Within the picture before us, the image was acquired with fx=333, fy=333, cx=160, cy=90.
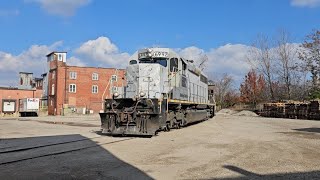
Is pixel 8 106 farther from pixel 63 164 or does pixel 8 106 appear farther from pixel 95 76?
pixel 63 164

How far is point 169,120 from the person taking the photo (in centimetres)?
1582

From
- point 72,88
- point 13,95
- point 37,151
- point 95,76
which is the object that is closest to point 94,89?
point 95,76

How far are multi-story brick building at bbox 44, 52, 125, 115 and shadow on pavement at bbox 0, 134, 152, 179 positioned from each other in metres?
46.1

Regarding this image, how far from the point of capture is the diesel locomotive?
44.7 feet

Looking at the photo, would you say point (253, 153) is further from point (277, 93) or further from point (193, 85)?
point (277, 93)

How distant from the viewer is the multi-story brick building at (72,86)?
5691 cm

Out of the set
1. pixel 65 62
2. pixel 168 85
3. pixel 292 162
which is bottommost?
pixel 292 162

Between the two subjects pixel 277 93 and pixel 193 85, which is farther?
pixel 277 93

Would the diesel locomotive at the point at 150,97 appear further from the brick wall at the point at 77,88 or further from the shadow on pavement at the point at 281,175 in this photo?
the brick wall at the point at 77,88

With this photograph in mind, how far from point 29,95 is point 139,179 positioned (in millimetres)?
61416

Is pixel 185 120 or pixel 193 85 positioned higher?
pixel 193 85

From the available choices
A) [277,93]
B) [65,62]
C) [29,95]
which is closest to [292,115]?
[277,93]

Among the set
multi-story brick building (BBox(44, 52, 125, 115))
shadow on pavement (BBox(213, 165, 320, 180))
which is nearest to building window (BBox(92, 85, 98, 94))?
multi-story brick building (BBox(44, 52, 125, 115))

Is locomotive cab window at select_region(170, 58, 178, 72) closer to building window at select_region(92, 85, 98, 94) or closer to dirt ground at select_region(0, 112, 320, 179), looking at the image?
dirt ground at select_region(0, 112, 320, 179)
